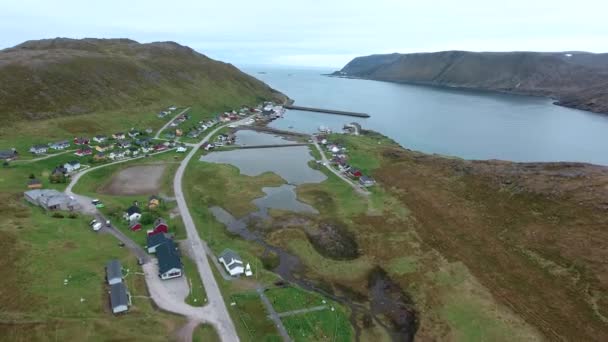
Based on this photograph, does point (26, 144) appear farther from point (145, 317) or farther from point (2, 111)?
point (145, 317)

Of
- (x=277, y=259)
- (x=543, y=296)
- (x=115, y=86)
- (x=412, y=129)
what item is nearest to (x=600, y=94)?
(x=412, y=129)

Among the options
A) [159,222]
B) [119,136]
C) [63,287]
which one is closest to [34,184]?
[159,222]

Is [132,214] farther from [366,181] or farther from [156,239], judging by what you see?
[366,181]

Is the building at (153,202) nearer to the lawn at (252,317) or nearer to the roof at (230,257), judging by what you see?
the roof at (230,257)

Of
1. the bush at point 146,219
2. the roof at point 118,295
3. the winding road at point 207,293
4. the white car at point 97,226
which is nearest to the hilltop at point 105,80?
the white car at point 97,226

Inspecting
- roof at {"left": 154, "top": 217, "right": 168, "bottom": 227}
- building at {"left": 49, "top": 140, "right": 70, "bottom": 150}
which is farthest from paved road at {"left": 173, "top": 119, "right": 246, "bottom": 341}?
building at {"left": 49, "top": 140, "right": 70, "bottom": 150}

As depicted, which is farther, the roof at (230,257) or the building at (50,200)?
the building at (50,200)
